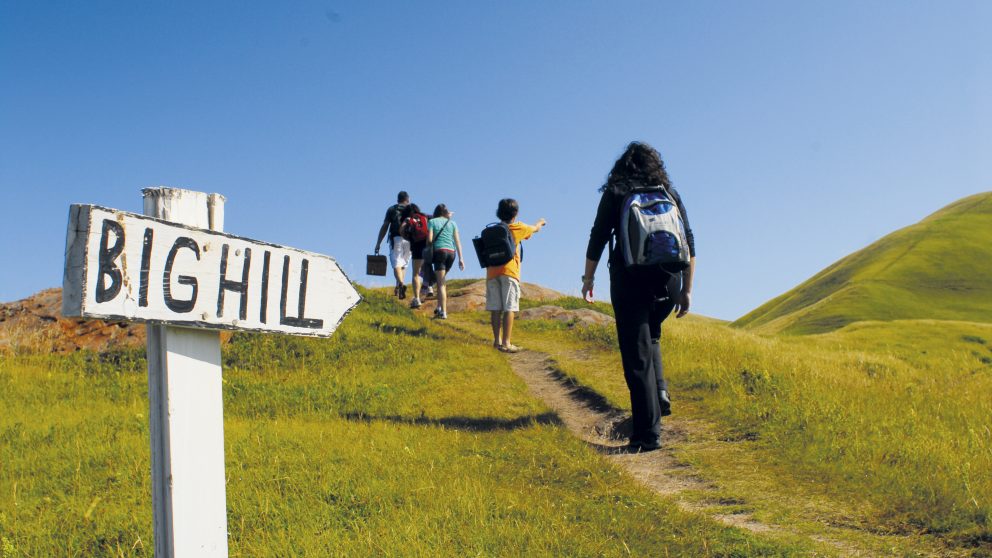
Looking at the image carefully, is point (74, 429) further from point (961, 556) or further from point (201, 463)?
point (961, 556)

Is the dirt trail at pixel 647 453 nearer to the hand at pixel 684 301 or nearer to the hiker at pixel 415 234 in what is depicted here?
the hand at pixel 684 301

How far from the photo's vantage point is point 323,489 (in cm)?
579

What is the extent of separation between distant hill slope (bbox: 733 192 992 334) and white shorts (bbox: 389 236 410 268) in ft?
358

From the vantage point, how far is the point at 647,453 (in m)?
7.84

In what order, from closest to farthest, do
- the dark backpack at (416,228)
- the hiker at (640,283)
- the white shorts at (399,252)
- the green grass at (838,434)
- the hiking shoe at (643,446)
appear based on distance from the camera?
1. the green grass at (838,434)
2. the hiker at (640,283)
3. the hiking shoe at (643,446)
4. the dark backpack at (416,228)
5. the white shorts at (399,252)

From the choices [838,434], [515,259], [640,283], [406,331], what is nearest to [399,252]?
[406,331]

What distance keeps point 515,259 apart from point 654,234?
22.0 feet

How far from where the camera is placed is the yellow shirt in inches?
530

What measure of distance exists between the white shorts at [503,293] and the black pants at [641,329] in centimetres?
562

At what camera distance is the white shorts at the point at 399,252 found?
19.2 meters

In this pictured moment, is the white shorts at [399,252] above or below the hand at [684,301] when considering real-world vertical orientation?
above

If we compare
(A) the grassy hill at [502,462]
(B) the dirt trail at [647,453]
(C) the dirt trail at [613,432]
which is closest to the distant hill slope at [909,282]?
(C) the dirt trail at [613,432]

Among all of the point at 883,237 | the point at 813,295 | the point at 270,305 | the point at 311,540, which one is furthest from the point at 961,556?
the point at 883,237

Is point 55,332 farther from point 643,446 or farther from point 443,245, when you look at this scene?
point 643,446
